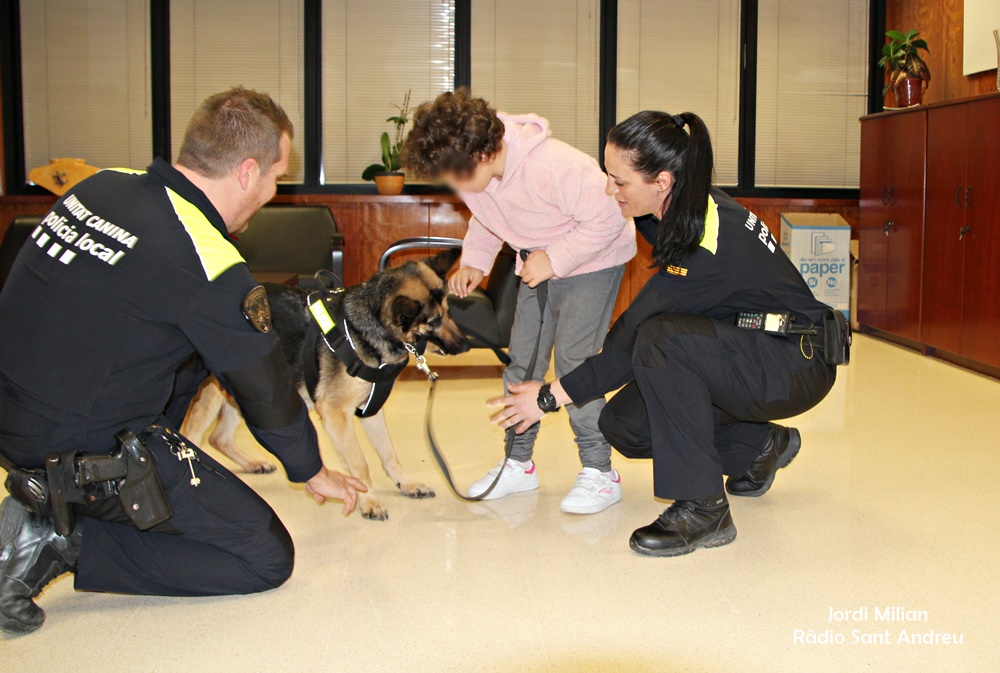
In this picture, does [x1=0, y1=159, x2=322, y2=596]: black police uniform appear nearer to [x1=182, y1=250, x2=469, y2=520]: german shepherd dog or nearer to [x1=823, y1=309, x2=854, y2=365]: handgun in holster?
[x1=182, y1=250, x2=469, y2=520]: german shepherd dog

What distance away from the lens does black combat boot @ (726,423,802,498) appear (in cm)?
291

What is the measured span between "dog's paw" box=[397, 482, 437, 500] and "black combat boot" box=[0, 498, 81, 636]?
1.22 meters

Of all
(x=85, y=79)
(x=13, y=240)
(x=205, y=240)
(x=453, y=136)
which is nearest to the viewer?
(x=205, y=240)

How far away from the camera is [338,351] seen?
9.35ft

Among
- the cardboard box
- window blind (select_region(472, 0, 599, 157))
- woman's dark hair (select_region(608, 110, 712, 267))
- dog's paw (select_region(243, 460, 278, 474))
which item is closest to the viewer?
woman's dark hair (select_region(608, 110, 712, 267))

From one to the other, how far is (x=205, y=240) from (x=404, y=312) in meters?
0.96

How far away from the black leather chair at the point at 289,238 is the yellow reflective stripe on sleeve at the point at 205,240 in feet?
13.7

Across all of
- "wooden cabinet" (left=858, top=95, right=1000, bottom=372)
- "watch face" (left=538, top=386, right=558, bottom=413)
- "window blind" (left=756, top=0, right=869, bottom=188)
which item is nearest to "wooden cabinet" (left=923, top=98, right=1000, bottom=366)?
"wooden cabinet" (left=858, top=95, right=1000, bottom=372)

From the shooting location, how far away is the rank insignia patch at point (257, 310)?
74.7 inches

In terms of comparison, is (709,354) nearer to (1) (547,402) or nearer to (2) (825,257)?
(1) (547,402)

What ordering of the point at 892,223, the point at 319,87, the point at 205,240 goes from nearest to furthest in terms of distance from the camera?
the point at 205,240 < the point at 892,223 < the point at 319,87

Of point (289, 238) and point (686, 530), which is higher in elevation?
point (289, 238)

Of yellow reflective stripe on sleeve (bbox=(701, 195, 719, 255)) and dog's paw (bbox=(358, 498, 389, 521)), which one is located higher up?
yellow reflective stripe on sleeve (bbox=(701, 195, 719, 255))

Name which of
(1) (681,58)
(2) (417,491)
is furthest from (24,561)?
(1) (681,58)
